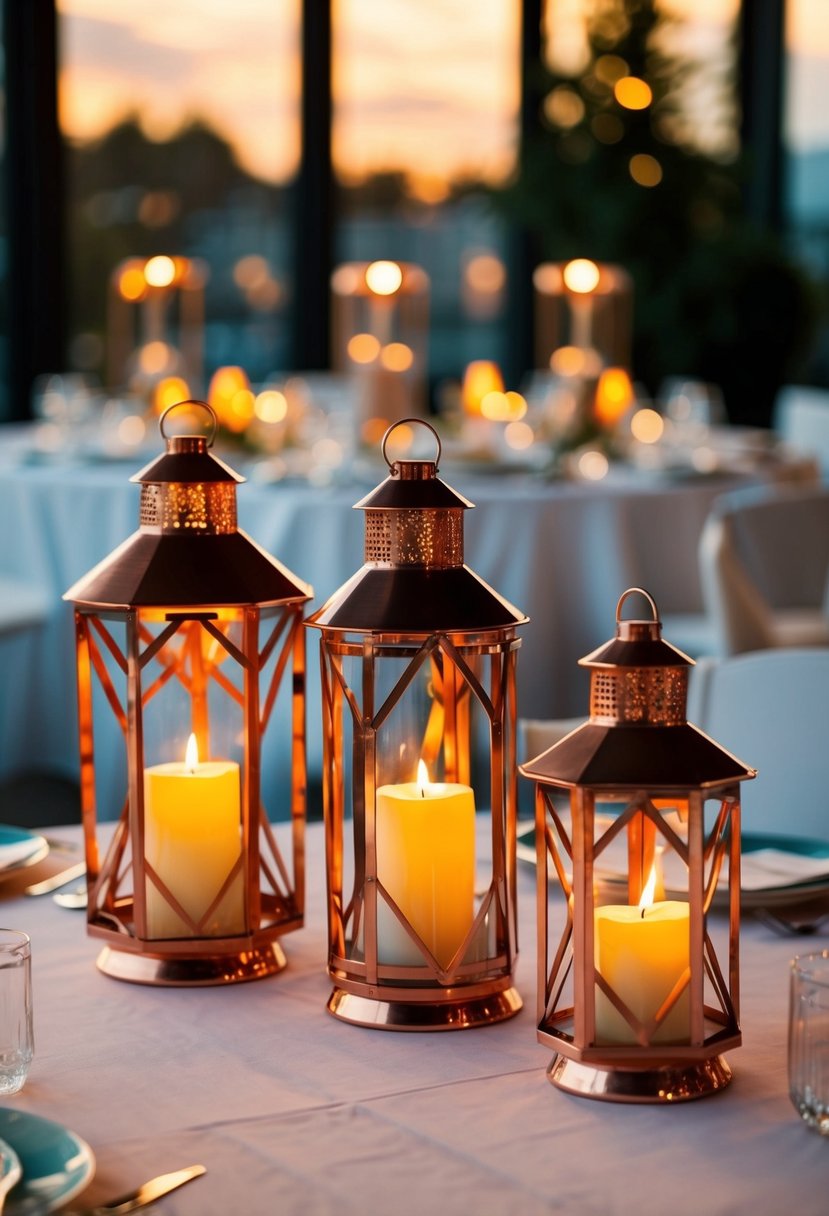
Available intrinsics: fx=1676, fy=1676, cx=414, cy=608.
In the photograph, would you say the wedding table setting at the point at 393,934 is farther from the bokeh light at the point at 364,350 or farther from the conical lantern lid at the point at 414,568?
the bokeh light at the point at 364,350

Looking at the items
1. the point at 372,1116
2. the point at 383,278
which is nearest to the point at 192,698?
the point at 372,1116

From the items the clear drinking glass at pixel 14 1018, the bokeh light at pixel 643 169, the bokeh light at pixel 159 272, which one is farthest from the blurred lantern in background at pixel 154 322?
the clear drinking glass at pixel 14 1018

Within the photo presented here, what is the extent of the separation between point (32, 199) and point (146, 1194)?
662 centimetres

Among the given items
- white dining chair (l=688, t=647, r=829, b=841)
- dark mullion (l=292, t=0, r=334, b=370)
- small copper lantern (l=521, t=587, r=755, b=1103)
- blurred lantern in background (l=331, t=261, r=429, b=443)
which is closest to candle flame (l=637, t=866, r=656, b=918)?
small copper lantern (l=521, t=587, r=755, b=1103)

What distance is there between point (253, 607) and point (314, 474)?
2689 millimetres

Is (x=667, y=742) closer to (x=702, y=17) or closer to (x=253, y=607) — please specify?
(x=253, y=607)

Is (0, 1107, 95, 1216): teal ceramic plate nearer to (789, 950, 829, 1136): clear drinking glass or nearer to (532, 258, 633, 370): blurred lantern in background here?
(789, 950, 829, 1136): clear drinking glass

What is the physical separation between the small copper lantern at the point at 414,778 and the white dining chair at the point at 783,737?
0.71 m

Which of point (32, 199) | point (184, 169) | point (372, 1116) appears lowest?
point (372, 1116)

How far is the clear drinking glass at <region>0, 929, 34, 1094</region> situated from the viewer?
3.00 ft

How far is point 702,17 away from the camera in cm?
944

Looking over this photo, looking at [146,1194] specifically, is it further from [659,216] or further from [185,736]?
[659,216]

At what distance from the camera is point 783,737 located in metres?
1.72

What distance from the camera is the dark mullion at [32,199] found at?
22.5 feet
